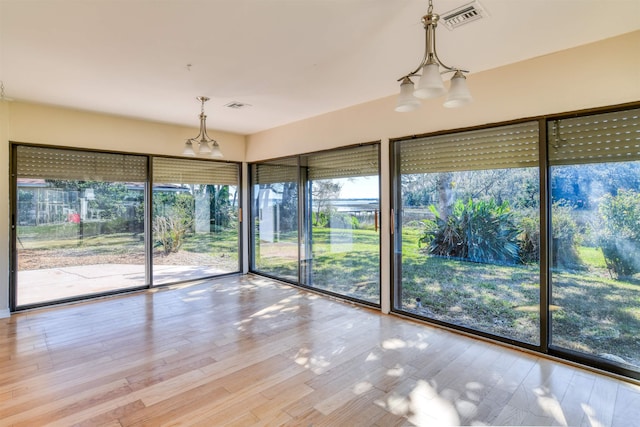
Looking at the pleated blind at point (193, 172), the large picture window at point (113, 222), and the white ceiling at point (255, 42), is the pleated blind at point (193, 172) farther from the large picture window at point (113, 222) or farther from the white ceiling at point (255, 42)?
the white ceiling at point (255, 42)

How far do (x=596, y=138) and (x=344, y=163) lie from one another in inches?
111

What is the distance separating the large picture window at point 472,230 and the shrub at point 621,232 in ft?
1.61

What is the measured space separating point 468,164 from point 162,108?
3.93m

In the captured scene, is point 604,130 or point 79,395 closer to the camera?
point 79,395

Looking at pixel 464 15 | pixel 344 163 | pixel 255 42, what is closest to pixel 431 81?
pixel 464 15

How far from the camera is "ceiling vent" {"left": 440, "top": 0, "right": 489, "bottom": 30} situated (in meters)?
2.24

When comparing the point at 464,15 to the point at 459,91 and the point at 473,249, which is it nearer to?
the point at 459,91

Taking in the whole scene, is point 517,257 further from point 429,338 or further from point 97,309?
point 97,309

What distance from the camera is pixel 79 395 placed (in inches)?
96.7

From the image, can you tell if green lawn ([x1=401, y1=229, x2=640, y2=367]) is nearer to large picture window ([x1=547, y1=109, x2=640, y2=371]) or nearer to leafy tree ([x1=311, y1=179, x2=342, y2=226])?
large picture window ([x1=547, y1=109, x2=640, y2=371])

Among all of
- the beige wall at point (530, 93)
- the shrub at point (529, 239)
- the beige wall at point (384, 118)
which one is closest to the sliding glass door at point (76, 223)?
the beige wall at point (384, 118)

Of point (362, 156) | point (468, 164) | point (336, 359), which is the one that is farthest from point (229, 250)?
point (468, 164)

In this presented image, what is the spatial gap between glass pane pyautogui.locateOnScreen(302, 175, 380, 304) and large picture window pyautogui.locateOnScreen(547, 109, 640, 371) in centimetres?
197

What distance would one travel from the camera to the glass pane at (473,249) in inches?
127
